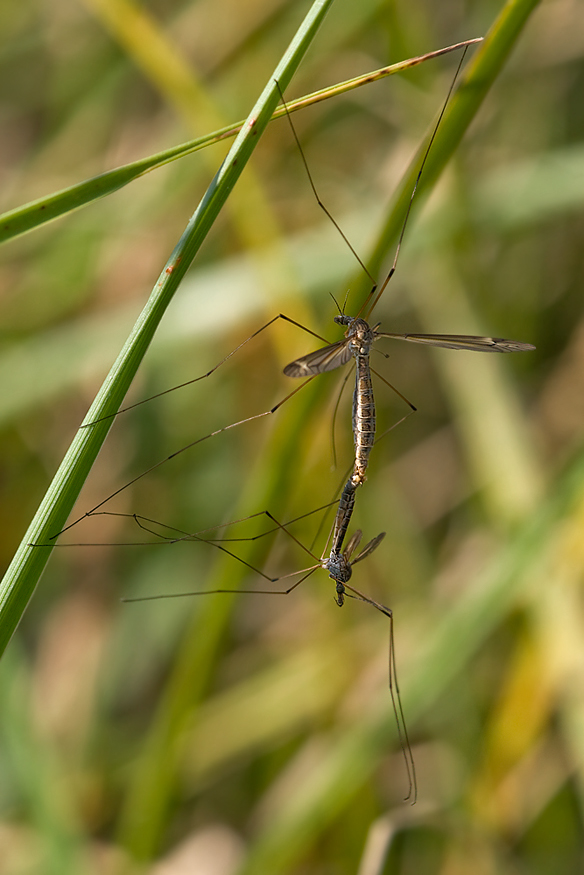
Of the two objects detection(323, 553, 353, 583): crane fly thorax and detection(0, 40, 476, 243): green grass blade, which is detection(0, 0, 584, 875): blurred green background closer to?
detection(323, 553, 353, 583): crane fly thorax

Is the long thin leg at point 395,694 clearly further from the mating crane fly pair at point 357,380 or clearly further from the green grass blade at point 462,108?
the green grass blade at point 462,108

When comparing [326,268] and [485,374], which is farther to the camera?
[485,374]

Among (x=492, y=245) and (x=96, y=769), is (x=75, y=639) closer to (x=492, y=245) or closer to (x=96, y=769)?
(x=96, y=769)

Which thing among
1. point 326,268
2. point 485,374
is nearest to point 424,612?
point 485,374

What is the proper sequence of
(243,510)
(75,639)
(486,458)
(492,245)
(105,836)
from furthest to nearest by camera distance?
(492,245) → (75,639) → (105,836) → (486,458) → (243,510)

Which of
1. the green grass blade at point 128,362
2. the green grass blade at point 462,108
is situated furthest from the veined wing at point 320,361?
the green grass blade at point 128,362

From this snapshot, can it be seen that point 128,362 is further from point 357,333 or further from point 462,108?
point 462,108

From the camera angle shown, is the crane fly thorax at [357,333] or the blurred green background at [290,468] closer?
the crane fly thorax at [357,333]

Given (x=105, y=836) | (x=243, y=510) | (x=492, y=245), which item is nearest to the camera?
(x=243, y=510)
